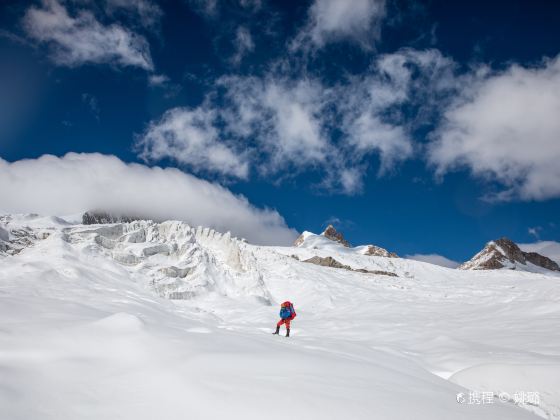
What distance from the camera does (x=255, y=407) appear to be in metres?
4.36

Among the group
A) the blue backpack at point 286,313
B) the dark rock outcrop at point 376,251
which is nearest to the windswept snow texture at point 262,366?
the blue backpack at point 286,313

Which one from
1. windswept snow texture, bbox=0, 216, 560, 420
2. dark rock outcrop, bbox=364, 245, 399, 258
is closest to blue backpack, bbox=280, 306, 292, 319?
windswept snow texture, bbox=0, 216, 560, 420

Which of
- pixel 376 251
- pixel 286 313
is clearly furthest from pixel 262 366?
pixel 376 251

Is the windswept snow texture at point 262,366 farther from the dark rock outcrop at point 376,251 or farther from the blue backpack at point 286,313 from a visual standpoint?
the dark rock outcrop at point 376,251

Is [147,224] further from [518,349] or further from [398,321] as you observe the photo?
[518,349]

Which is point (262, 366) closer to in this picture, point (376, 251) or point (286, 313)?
point (286, 313)

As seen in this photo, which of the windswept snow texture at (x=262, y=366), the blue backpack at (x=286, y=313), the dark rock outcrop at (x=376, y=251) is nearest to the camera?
the windswept snow texture at (x=262, y=366)

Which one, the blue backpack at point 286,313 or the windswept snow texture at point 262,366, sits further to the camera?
the blue backpack at point 286,313

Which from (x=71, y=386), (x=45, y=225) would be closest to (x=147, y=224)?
(x=45, y=225)

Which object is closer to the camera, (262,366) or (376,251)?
(262,366)

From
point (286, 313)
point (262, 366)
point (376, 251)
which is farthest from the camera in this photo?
point (376, 251)

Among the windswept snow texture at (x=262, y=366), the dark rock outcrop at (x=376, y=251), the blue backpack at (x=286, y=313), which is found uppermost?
the dark rock outcrop at (x=376, y=251)

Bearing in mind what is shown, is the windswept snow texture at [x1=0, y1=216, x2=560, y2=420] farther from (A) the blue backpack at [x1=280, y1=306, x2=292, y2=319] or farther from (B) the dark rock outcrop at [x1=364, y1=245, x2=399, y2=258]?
(B) the dark rock outcrop at [x1=364, y1=245, x2=399, y2=258]

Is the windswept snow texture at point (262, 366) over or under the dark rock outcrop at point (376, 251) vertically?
under
